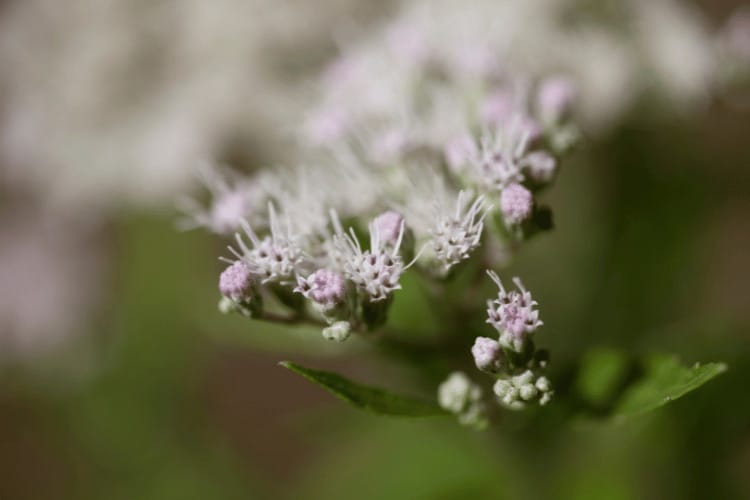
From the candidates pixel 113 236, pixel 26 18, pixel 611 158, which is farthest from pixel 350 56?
pixel 113 236

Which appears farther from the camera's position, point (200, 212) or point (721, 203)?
point (721, 203)

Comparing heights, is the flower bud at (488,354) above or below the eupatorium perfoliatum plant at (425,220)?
below

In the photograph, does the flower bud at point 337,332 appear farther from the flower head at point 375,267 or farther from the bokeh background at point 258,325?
the bokeh background at point 258,325

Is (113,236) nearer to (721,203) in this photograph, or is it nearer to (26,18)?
(26,18)

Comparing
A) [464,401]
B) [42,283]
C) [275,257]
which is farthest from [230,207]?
[42,283]

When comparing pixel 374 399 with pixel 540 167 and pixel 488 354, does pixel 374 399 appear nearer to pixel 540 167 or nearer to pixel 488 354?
pixel 488 354

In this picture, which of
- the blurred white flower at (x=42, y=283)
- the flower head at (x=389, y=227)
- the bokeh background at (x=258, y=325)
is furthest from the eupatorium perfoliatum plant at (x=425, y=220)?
the blurred white flower at (x=42, y=283)

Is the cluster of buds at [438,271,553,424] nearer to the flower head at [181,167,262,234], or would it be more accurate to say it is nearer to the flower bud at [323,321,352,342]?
the flower bud at [323,321,352,342]
